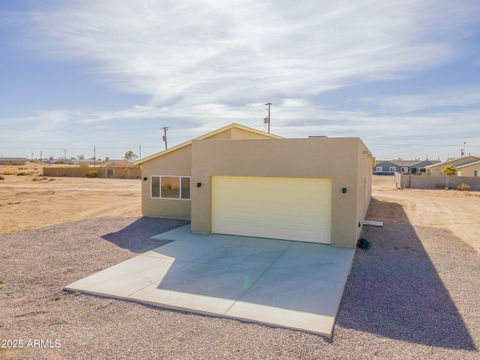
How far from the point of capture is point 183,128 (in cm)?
4412

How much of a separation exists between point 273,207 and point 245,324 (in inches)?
265

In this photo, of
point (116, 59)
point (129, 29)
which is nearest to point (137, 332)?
point (129, 29)

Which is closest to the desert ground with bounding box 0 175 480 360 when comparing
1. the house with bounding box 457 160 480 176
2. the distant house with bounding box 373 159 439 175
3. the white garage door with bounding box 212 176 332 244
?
the white garage door with bounding box 212 176 332 244

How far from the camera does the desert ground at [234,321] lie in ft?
15.9

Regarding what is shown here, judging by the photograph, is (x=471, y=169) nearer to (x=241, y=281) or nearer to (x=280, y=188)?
(x=280, y=188)

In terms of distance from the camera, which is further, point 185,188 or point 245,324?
point 185,188

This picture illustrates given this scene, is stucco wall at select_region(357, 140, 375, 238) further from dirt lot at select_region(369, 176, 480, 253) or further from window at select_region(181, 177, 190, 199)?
window at select_region(181, 177, 190, 199)

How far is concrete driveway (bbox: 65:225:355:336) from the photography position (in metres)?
6.12

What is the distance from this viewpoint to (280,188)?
1203 cm

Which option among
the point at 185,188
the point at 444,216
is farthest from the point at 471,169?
the point at 185,188

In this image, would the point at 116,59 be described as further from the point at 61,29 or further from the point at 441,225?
the point at 441,225

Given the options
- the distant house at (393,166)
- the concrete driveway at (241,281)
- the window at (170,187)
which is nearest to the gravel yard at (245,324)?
the concrete driveway at (241,281)

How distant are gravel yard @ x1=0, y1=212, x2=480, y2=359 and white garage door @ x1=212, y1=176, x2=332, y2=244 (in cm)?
223

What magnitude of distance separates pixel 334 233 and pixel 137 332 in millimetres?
7652
